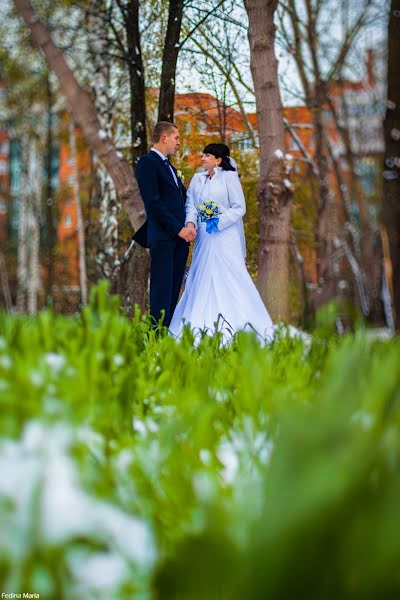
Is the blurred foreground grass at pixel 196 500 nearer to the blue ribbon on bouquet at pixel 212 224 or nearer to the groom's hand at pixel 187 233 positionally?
the groom's hand at pixel 187 233

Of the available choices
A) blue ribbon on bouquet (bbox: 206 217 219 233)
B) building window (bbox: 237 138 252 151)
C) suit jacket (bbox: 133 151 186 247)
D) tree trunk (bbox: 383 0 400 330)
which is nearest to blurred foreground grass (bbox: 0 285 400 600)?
suit jacket (bbox: 133 151 186 247)

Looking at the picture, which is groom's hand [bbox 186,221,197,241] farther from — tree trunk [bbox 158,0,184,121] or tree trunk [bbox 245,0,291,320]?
tree trunk [bbox 158,0,184,121]

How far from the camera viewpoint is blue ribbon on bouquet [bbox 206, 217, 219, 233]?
837 cm

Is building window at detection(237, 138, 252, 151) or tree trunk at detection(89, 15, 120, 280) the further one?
tree trunk at detection(89, 15, 120, 280)

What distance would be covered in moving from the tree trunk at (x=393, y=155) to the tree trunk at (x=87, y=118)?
2.47m

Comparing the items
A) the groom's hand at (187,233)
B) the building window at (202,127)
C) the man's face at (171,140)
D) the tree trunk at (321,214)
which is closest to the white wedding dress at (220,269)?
the groom's hand at (187,233)

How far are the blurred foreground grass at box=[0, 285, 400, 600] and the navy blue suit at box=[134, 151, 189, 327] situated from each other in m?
6.34

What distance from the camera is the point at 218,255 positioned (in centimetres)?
850

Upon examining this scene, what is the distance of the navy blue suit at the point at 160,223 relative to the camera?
7.93 meters

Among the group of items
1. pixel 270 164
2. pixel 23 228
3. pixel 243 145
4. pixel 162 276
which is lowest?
pixel 162 276

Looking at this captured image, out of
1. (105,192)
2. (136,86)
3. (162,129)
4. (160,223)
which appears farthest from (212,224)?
(105,192)

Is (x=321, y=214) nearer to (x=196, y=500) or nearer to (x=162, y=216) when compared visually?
(x=162, y=216)

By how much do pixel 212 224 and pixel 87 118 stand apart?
159cm

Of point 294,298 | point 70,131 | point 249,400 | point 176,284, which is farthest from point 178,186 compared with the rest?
point 70,131
